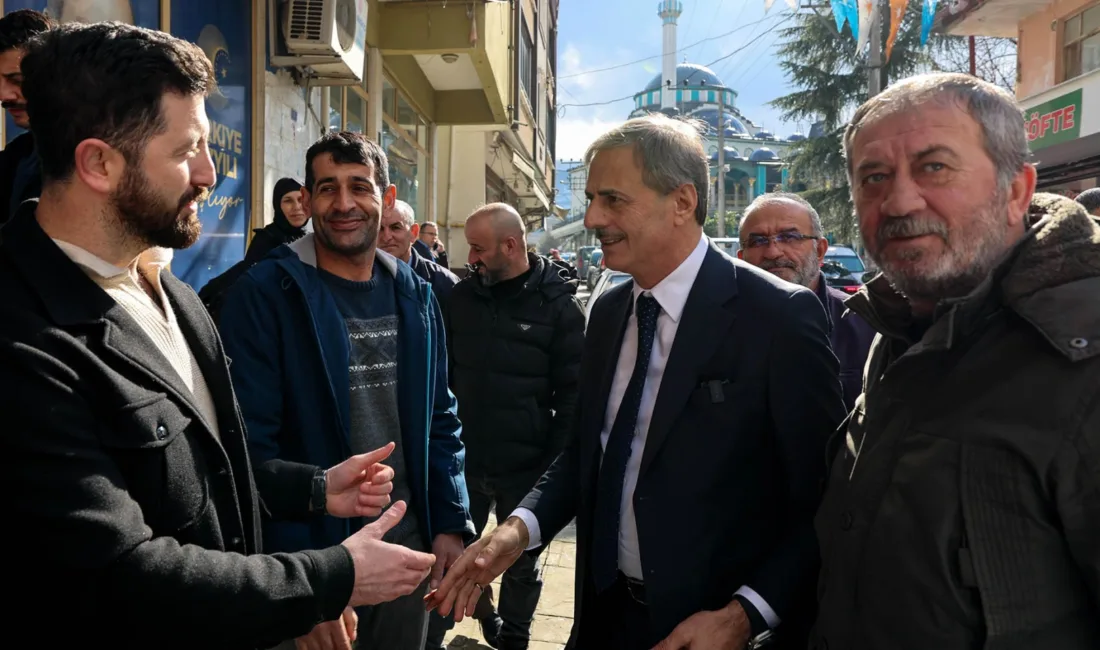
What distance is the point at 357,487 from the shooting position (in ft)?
6.73

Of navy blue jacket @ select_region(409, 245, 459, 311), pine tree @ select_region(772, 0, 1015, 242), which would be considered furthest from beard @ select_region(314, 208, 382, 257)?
pine tree @ select_region(772, 0, 1015, 242)

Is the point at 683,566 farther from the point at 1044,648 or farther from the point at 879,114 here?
the point at 879,114

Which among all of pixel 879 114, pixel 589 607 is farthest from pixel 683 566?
pixel 879 114

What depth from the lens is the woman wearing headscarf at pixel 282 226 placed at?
3834 millimetres

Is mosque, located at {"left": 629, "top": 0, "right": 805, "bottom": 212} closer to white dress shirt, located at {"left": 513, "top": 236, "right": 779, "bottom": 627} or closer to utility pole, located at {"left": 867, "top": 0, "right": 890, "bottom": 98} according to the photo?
utility pole, located at {"left": 867, "top": 0, "right": 890, "bottom": 98}

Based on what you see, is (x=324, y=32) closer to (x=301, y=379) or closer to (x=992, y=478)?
(x=301, y=379)

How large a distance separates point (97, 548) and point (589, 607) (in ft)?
4.28

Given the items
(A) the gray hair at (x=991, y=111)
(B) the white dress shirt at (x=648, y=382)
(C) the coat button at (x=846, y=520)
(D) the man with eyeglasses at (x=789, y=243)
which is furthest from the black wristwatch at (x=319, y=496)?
(D) the man with eyeglasses at (x=789, y=243)

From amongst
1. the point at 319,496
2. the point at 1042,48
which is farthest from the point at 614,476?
→ the point at 1042,48

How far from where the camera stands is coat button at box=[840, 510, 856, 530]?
1456 millimetres

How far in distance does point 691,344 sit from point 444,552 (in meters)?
1.28

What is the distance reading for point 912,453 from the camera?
136 centimetres

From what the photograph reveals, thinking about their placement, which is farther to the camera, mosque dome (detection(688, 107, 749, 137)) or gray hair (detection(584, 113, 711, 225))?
mosque dome (detection(688, 107, 749, 137))

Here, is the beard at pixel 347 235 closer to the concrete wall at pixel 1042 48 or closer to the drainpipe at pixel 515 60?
the drainpipe at pixel 515 60
